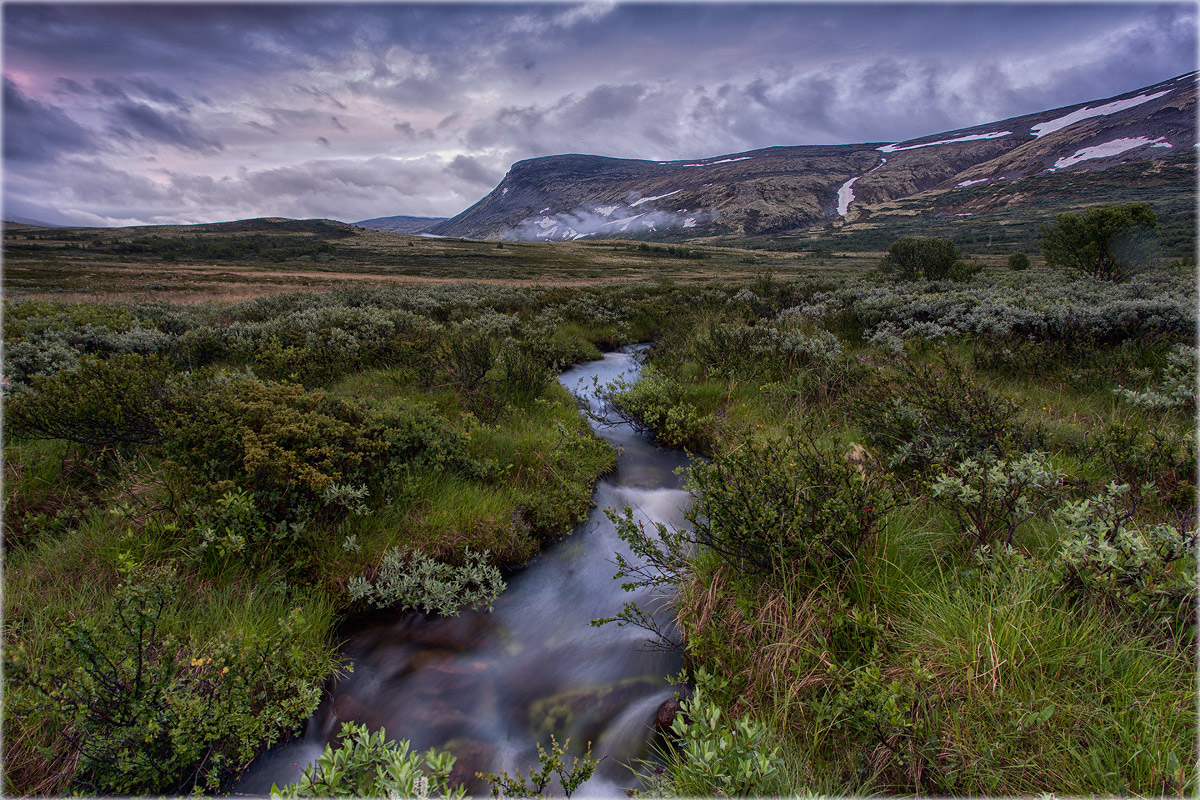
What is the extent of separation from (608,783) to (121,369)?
239 inches

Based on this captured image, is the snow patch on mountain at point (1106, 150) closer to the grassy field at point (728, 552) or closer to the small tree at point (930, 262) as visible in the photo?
the small tree at point (930, 262)

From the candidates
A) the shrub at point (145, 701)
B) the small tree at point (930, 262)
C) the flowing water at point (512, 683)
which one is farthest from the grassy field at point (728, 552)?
the small tree at point (930, 262)

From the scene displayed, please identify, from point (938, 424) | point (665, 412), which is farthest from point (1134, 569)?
point (665, 412)

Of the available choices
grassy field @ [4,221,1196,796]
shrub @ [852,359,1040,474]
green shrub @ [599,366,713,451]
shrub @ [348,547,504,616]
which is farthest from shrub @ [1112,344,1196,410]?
shrub @ [348,547,504,616]

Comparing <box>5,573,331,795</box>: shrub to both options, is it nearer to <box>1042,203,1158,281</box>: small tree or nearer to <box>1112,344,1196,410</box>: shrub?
<box>1112,344,1196,410</box>: shrub

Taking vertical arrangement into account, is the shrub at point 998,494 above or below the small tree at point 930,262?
below

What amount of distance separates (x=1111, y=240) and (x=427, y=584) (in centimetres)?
3078

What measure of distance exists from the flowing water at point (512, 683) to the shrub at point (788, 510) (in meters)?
1.29

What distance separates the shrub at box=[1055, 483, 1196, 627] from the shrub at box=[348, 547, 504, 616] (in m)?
4.14

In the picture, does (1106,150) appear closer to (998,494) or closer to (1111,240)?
(1111,240)

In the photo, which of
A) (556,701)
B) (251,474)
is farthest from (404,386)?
(556,701)

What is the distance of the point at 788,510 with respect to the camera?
3.34 meters

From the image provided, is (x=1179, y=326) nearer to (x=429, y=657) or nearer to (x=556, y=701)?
(x=556, y=701)

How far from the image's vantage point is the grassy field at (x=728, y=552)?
229 centimetres
